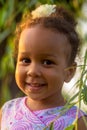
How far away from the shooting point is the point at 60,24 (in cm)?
240

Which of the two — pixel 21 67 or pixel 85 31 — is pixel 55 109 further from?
pixel 85 31

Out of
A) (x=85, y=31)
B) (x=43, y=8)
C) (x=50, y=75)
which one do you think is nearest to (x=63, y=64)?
(x=50, y=75)

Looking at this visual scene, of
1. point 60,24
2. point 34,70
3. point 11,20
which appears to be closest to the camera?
point 34,70

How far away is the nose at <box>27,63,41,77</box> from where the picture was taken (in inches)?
89.9

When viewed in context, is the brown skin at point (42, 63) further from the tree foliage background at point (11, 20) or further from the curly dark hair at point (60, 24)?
the tree foliage background at point (11, 20)

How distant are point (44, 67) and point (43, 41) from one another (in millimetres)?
84

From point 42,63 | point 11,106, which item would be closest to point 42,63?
point 42,63

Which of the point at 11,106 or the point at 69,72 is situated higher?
the point at 69,72

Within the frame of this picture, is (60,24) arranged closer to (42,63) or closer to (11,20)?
(42,63)

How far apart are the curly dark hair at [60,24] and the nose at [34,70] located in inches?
5.8

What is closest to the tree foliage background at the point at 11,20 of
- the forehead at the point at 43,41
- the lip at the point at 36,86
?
the forehead at the point at 43,41

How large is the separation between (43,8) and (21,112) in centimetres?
37

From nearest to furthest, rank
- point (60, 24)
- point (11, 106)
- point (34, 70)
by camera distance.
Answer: point (34, 70) < point (60, 24) < point (11, 106)

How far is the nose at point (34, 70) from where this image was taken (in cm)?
228
